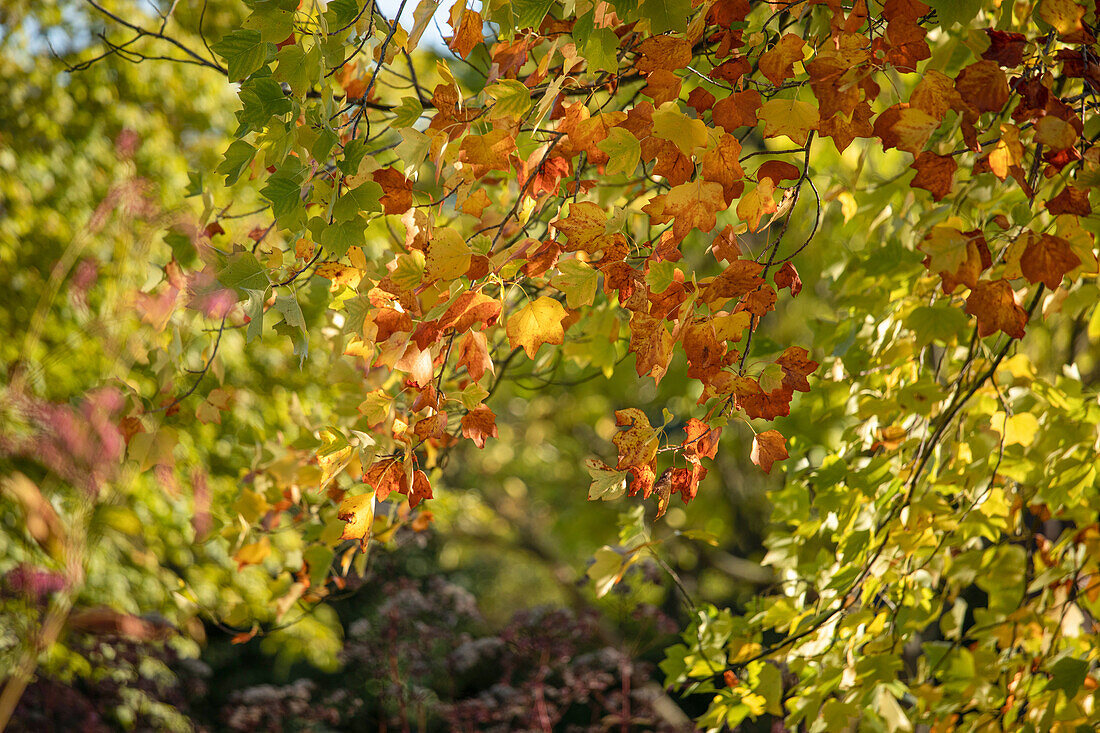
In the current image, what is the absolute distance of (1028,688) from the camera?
194cm

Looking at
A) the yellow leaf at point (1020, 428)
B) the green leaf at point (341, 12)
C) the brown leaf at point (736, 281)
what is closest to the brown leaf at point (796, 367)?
the brown leaf at point (736, 281)

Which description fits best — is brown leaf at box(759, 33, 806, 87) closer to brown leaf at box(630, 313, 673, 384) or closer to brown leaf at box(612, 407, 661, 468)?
brown leaf at box(630, 313, 673, 384)

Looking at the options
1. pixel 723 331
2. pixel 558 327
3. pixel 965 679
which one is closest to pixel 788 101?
pixel 723 331

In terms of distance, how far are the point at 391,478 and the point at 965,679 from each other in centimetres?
168

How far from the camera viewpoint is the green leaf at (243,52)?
109 centimetres

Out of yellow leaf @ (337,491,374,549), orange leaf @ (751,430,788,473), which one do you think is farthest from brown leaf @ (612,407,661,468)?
yellow leaf @ (337,491,374,549)

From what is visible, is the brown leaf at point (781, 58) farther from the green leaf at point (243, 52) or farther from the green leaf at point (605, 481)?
the green leaf at point (243, 52)

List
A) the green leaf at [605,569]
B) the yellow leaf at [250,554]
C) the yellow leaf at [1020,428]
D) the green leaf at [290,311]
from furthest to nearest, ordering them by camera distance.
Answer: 1. the yellow leaf at [250,554]
2. the yellow leaf at [1020,428]
3. the green leaf at [605,569]
4. the green leaf at [290,311]

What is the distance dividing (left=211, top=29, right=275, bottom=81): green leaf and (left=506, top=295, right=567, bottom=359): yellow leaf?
0.52 m

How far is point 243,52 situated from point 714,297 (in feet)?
2.45

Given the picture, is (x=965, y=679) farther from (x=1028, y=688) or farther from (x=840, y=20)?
(x=840, y=20)

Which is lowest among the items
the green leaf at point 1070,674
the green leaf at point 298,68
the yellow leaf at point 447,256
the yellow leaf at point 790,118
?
the green leaf at point 1070,674

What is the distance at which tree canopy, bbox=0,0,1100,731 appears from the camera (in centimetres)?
100

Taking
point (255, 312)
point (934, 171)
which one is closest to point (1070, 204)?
point (934, 171)
